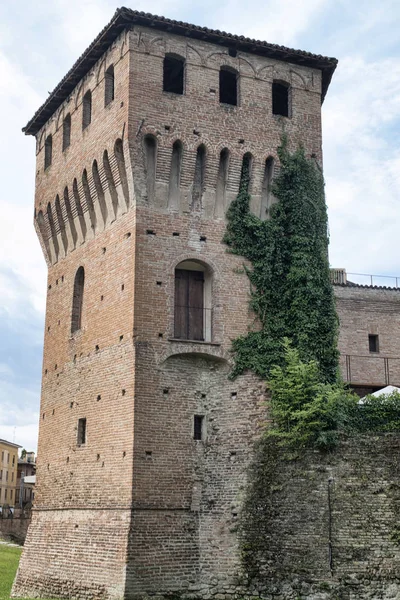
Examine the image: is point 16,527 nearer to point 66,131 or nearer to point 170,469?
point 66,131

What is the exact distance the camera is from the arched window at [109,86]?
2234 cm

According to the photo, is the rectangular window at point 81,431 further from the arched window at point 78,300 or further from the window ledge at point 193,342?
the window ledge at point 193,342

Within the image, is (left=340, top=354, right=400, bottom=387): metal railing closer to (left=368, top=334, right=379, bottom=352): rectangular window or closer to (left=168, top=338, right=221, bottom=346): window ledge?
(left=368, top=334, right=379, bottom=352): rectangular window

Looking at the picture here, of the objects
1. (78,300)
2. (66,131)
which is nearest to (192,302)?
(78,300)

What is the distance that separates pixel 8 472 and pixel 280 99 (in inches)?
2223

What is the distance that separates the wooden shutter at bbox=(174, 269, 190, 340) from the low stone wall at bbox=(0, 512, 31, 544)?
26916mm

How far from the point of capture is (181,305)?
20781mm

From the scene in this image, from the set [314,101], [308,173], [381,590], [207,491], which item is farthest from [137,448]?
[314,101]

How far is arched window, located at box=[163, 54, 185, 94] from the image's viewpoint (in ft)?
71.8

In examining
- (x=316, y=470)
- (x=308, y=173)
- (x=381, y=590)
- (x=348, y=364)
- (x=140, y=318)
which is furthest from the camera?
(x=348, y=364)

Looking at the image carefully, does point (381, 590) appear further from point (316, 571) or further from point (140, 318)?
point (140, 318)

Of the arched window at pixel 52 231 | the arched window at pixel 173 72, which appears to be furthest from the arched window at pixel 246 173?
the arched window at pixel 52 231

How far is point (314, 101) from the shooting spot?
2317cm

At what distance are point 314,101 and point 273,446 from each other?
406 inches
